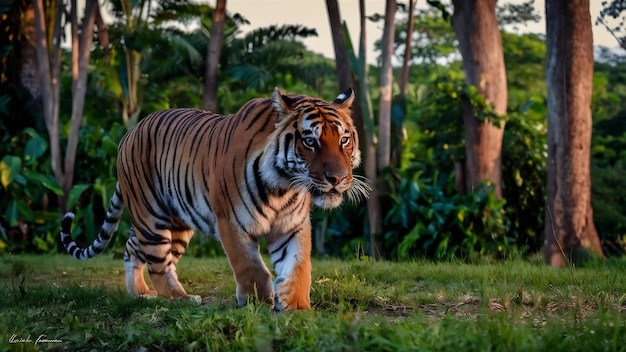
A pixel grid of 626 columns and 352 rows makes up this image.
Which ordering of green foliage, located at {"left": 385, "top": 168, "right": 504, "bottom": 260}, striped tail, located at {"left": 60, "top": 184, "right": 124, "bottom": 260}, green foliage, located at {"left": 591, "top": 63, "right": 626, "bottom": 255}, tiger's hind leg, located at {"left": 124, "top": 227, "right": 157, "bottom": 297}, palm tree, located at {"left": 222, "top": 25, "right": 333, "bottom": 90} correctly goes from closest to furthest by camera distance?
1. tiger's hind leg, located at {"left": 124, "top": 227, "right": 157, "bottom": 297}
2. striped tail, located at {"left": 60, "top": 184, "right": 124, "bottom": 260}
3. green foliage, located at {"left": 385, "top": 168, "right": 504, "bottom": 260}
4. green foliage, located at {"left": 591, "top": 63, "right": 626, "bottom": 255}
5. palm tree, located at {"left": 222, "top": 25, "right": 333, "bottom": 90}

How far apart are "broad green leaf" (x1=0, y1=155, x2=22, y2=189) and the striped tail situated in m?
4.75

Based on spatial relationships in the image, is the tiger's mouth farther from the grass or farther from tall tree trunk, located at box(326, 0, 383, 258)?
tall tree trunk, located at box(326, 0, 383, 258)

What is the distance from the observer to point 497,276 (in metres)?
6.18

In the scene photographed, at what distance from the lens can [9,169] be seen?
35.8 feet

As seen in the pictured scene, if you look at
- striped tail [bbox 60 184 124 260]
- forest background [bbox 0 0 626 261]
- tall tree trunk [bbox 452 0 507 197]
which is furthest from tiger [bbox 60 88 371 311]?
tall tree trunk [bbox 452 0 507 197]

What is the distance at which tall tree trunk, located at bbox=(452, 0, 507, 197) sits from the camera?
410 inches

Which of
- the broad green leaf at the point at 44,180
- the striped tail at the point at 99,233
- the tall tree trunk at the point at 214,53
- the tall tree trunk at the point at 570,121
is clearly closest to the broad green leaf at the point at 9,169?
the broad green leaf at the point at 44,180

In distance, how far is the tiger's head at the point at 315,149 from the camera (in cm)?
468

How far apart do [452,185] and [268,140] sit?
6.22m

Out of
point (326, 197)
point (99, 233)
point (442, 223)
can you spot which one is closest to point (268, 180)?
point (326, 197)

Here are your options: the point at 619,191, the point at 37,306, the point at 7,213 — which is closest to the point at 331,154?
the point at 37,306

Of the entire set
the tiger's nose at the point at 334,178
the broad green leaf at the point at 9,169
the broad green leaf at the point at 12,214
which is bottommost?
the broad green leaf at the point at 12,214

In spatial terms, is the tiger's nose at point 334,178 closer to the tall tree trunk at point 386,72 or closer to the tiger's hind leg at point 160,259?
the tiger's hind leg at point 160,259

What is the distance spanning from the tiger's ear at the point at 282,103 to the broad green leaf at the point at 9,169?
687 cm
